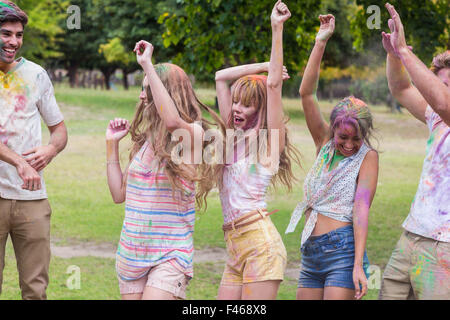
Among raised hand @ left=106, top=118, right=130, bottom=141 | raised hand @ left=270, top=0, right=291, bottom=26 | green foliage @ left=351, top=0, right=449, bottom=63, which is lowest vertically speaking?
raised hand @ left=106, top=118, right=130, bottom=141

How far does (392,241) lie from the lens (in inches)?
336

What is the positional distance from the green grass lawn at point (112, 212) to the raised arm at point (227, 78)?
0.57 metres

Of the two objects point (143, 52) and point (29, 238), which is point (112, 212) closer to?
point (29, 238)

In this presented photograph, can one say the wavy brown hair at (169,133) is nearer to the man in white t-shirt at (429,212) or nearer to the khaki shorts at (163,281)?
the khaki shorts at (163,281)

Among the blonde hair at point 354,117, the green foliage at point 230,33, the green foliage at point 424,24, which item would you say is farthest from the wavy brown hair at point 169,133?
the green foliage at point 424,24

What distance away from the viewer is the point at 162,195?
3.12 m

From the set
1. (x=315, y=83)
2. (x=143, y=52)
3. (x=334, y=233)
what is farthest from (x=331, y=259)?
(x=143, y=52)

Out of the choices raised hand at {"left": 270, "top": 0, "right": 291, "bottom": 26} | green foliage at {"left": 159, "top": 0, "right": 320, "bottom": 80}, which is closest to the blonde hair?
raised hand at {"left": 270, "top": 0, "right": 291, "bottom": 26}

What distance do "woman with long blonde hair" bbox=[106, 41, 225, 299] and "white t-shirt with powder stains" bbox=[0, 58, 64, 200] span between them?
69 centimetres

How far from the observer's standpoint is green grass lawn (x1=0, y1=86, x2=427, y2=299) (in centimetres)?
633

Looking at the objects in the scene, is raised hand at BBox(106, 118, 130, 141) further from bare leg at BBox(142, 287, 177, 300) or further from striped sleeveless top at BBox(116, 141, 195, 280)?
bare leg at BBox(142, 287, 177, 300)

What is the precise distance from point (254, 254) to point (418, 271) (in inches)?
30.4

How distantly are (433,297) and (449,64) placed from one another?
43.8 inches

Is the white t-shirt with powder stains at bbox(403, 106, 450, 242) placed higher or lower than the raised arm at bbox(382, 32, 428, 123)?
lower
